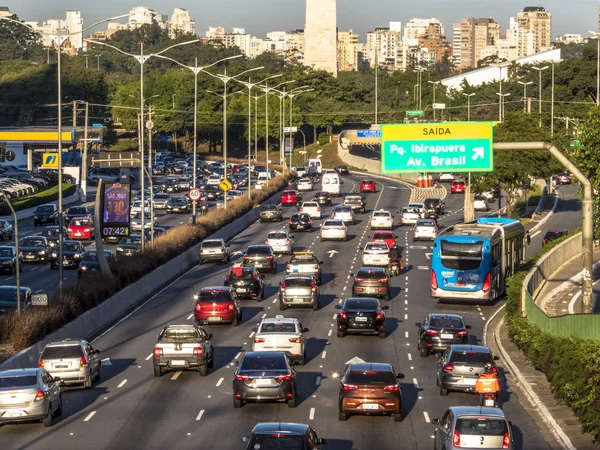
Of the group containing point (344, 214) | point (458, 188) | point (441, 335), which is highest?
point (458, 188)

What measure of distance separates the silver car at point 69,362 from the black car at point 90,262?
2147cm

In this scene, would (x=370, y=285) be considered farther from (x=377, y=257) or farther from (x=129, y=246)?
(x=129, y=246)

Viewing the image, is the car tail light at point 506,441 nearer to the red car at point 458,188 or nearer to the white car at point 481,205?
the white car at point 481,205

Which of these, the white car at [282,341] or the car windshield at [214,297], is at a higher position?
the car windshield at [214,297]

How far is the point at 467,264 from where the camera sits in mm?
48500

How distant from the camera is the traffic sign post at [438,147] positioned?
37.2 metres

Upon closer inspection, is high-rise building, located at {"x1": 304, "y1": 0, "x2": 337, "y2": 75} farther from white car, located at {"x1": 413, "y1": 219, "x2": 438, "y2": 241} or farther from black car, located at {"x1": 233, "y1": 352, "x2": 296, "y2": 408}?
black car, located at {"x1": 233, "y1": 352, "x2": 296, "y2": 408}

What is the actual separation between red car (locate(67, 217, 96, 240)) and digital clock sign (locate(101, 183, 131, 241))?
18448 millimetres

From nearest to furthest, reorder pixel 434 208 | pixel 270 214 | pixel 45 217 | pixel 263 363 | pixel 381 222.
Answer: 1. pixel 263 363
2. pixel 381 222
3. pixel 45 217
4. pixel 270 214
5. pixel 434 208

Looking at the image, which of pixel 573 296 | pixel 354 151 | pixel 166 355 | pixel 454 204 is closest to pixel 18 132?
pixel 454 204

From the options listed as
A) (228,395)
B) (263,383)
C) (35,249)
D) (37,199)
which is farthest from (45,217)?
(263,383)

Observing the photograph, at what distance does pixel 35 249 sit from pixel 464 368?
3781cm

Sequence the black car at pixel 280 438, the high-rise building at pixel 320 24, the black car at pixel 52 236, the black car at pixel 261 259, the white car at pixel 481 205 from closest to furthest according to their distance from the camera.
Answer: the black car at pixel 280 438
the black car at pixel 261 259
the black car at pixel 52 236
the white car at pixel 481 205
the high-rise building at pixel 320 24

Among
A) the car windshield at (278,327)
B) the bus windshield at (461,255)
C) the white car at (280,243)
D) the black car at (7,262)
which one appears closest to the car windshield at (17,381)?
the car windshield at (278,327)
